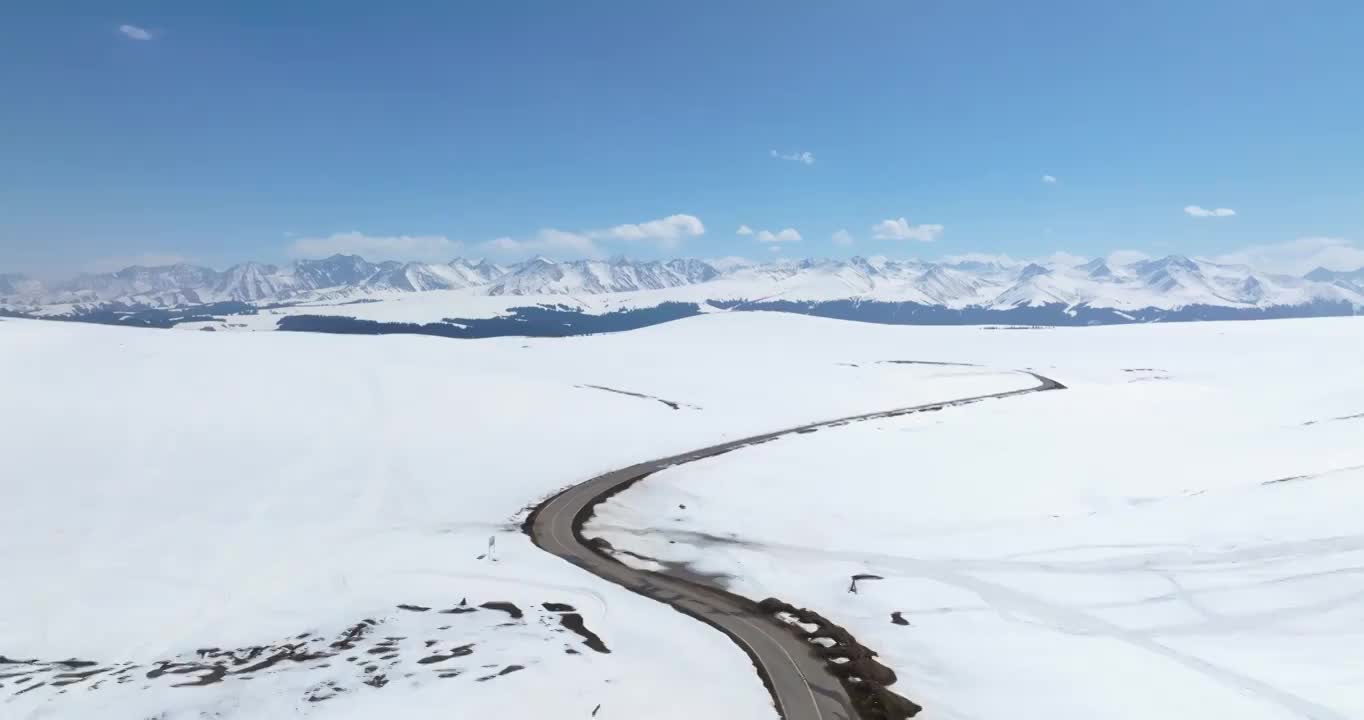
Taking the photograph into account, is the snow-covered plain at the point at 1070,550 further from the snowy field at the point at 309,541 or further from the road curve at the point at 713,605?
Result: the snowy field at the point at 309,541

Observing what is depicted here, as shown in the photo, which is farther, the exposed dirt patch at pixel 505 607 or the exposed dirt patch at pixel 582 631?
the exposed dirt patch at pixel 505 607

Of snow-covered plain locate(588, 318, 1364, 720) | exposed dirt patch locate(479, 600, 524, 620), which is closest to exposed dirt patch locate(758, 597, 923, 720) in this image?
snow-covered plain locate(588, 318, 1364, 720)

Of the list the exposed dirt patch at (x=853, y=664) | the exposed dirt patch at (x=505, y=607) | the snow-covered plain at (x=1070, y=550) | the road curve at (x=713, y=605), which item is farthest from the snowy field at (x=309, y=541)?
the snow-covered plain at (x=1070, y=550)

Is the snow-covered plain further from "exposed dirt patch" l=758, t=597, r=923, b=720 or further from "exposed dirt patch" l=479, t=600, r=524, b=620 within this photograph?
"exposed dirt patch" l=479, t=600, r=524, b=620

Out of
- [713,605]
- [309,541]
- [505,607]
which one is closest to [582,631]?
[505,607]

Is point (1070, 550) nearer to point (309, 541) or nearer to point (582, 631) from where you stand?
point (582, 631)

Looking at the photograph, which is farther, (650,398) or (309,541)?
(650,398)
